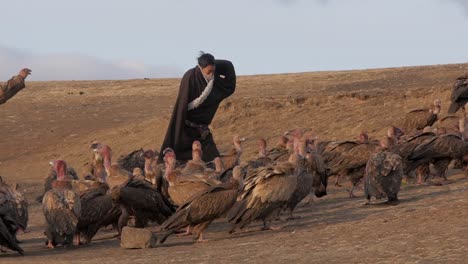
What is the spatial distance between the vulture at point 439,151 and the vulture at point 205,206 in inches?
193

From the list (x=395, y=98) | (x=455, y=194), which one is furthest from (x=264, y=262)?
(x=395, y=98)

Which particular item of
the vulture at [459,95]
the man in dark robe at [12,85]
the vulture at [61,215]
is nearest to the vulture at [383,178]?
the vulture at [61,215]

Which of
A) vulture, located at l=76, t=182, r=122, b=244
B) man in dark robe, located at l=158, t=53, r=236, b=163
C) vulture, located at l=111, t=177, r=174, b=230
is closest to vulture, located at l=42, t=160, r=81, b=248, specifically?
vulture, located at l=76, t=182, r=122, b=244

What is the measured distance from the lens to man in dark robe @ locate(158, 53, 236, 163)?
53.9 ft

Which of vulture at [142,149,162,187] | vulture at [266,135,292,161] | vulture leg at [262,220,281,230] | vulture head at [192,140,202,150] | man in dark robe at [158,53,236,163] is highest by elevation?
man in dark robe at [158,53,236,163]

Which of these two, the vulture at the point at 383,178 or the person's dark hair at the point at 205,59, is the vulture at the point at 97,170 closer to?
the person's dark hair at the point at 205,59

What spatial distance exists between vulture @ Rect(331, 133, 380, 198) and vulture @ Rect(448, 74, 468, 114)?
261 inches

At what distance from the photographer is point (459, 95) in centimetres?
2295

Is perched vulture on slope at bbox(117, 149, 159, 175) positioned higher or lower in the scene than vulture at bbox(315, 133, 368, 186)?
lower

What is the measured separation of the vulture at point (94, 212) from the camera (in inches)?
517

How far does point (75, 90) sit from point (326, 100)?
22.4m

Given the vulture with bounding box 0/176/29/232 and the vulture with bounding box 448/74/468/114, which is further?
the vulture with bounding box 448/74/468/114

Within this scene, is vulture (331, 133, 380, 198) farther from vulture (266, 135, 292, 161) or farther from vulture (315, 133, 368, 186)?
vulture (266, 135, 292, 161)

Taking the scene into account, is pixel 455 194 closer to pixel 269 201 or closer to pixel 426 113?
pixel 269 201
